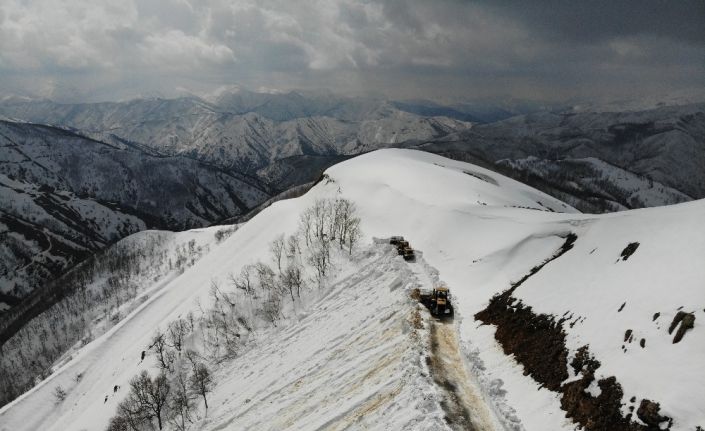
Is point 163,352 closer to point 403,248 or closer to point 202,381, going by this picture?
point 202,381

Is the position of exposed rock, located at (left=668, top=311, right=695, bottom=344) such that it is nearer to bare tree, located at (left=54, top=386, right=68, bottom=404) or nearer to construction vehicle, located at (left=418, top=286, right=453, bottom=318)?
construction vehicle, located at (left=418, top=286, right=453, bottom=318)

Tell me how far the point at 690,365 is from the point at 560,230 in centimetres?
2662

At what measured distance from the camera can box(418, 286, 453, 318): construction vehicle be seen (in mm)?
35594

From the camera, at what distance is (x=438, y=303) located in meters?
35.6

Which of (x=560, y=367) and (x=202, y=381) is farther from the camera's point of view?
(x=202, y=381)

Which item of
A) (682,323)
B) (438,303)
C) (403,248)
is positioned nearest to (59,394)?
(403,248)

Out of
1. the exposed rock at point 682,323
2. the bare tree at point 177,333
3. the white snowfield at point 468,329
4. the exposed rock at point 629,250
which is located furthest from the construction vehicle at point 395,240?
the bare tree at point 177,333

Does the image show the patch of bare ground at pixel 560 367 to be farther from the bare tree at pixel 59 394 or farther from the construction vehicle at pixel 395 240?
the bare tree at pixel 59 394

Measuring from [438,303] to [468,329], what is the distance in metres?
3.63

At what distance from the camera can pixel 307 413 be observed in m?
30.8

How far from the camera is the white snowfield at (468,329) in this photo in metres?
19.8

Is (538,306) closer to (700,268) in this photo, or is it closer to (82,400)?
(700,268)

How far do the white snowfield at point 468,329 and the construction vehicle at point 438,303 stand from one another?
1382 millimetres

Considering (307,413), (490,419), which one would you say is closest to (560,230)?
(490,419)
